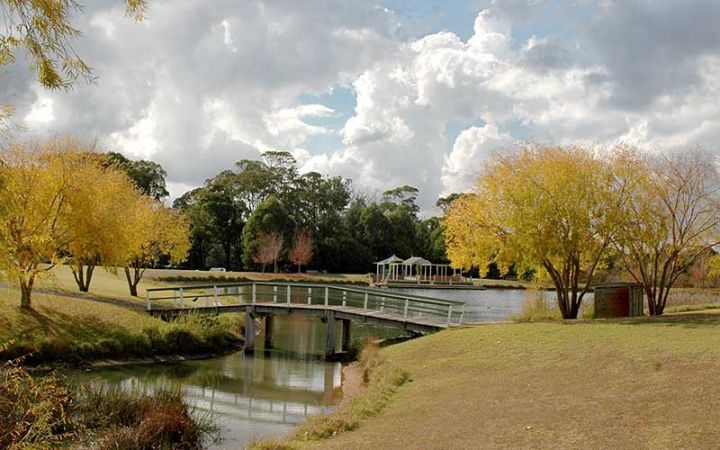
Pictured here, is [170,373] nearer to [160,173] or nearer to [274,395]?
[274,395]

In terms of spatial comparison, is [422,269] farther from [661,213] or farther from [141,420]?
[141,420]

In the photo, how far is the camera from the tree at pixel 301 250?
76.6m

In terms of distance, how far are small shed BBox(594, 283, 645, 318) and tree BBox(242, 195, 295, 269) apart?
54542 millimetres

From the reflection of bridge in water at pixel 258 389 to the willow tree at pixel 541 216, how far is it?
770cm

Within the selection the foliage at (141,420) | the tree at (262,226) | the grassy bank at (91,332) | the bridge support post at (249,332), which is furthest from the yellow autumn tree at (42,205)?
the tree at (262,226)

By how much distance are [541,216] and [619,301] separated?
183 inches

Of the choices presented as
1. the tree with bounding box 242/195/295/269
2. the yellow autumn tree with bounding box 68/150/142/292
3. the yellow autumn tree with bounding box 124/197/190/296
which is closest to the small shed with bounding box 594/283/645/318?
the yellow autumn tree with bounding box 68/150/142/292

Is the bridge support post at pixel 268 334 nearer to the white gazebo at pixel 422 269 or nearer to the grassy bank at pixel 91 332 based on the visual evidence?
the grassy bank at pixel 91 332

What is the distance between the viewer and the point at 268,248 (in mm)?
73812

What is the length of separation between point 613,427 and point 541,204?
1544cm

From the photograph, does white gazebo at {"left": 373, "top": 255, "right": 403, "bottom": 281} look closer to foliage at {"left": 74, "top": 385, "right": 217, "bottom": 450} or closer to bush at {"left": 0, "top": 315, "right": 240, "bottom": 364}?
bush at {"left": 0, "top": 315, "right": 240, "bottom": 364}

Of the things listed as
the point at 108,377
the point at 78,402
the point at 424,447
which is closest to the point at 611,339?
the point at 424,447

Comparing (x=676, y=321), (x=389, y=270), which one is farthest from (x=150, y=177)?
(x=676, y=321)

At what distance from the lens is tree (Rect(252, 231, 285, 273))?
73.5 meters
